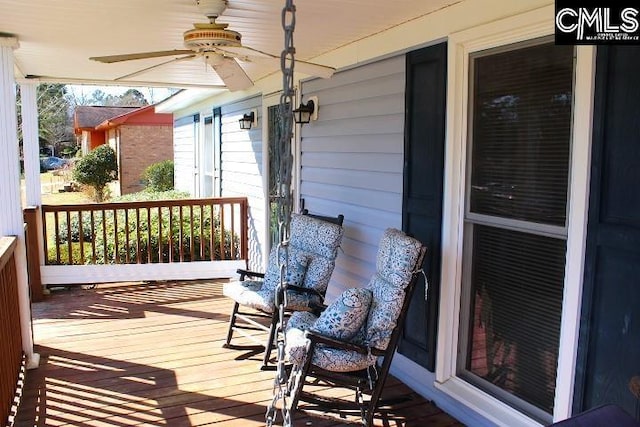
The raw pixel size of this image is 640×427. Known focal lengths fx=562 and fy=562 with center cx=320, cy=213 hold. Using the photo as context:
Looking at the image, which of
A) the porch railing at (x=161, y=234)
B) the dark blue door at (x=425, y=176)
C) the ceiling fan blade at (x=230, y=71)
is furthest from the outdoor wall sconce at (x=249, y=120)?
the dark blue door at (x=425, y=176)

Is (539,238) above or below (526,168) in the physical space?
below

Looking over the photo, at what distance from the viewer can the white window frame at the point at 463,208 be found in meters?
2.26

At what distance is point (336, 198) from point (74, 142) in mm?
35395

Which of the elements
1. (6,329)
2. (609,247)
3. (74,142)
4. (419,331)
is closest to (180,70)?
(6,329)

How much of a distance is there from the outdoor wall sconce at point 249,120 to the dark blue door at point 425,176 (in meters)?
3.14

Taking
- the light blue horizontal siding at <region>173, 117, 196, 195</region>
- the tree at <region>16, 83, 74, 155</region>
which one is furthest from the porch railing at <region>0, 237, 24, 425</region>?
the tree at <region>16, 83, 74, 155</region>

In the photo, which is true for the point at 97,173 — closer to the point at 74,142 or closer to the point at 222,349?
the point at 222,349

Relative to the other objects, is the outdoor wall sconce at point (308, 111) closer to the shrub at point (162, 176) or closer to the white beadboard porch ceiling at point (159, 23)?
the white beadboard porch ceiling at point (159, 23)

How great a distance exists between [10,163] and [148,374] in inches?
64.9

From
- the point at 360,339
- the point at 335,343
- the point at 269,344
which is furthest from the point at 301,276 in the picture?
the point at 335,343

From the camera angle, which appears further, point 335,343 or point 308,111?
point 308,111

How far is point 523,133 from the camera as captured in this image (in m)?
2.65

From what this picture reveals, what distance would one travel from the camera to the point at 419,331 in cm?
344

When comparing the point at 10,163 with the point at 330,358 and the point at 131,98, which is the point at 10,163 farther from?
the point at 131,98
